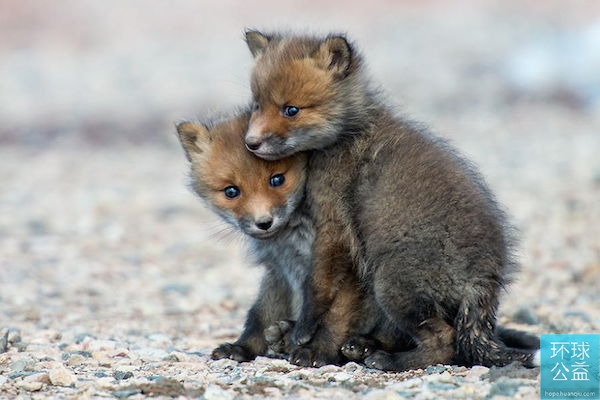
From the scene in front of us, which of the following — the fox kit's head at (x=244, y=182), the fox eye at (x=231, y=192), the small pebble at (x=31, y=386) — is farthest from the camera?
the fox eye at (x=231, y=192)

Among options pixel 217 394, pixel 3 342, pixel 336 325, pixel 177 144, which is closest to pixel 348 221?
pixel 336 325

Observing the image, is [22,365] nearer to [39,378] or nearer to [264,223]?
[39,378]

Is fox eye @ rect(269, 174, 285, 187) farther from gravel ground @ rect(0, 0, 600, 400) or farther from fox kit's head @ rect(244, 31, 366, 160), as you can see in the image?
gravel ground @ rect(0, 0, 600, 400)

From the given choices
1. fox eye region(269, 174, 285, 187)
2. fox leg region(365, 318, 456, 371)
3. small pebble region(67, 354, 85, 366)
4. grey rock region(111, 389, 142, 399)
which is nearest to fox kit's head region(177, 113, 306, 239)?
fox eye region(269, 174, 285, 187)

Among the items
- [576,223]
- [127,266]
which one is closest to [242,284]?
[127,266]

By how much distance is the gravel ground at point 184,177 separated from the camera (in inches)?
242

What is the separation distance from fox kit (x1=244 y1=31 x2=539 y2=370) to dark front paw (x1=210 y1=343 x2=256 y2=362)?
46cm

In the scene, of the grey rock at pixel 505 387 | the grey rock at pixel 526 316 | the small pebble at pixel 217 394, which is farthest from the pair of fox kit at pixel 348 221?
the grey rock at pixel 526 316

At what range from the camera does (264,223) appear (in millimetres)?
6340

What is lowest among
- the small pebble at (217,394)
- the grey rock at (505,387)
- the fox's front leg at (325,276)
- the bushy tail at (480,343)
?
the small pebble at (217,394)

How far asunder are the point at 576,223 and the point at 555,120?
386 inches

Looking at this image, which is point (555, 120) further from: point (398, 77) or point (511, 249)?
point (511, 249)

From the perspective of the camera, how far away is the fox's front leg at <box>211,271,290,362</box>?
6.81m

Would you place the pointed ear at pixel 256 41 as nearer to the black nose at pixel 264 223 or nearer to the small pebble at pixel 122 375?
the black nose at pixel 264 223
